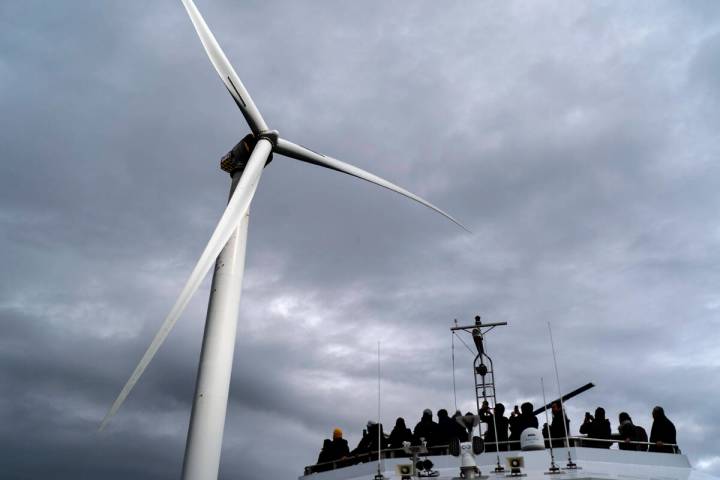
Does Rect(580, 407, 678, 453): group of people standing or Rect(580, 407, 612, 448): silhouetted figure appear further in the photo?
Rect(580, 407, 612, 448): silhouetted figure

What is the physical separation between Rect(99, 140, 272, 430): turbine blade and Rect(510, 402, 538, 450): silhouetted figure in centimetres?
1292

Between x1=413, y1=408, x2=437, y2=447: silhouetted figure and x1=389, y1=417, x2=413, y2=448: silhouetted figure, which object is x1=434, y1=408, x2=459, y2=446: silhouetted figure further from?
x1=389, y1=417, x2=413, y2=448: silhouetted figure

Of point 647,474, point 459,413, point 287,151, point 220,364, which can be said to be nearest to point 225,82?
point 287,151

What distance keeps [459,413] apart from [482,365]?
6.54m

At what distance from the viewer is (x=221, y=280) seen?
14.4 meters

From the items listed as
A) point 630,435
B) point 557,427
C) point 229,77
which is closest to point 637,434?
point 630,435

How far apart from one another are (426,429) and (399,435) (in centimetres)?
122

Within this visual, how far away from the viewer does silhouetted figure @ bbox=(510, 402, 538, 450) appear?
1945cm

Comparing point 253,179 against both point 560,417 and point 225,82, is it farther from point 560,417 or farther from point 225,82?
point 560,417

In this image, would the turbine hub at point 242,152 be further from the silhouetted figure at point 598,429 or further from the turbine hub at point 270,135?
the silhouetted figure at point 598,429

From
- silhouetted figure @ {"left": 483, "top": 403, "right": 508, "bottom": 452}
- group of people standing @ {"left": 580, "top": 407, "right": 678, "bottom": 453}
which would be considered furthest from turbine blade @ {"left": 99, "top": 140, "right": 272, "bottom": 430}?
group of people standing @ {"left": 580, "top": 407, "right": 678, "bottom": 453}

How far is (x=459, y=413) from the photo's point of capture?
1847cm

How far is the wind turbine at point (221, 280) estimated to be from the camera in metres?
11.8

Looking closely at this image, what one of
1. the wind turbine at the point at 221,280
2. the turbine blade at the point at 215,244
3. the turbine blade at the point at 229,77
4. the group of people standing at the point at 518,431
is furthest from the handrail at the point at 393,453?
the turbine blade at the point at 229,77
